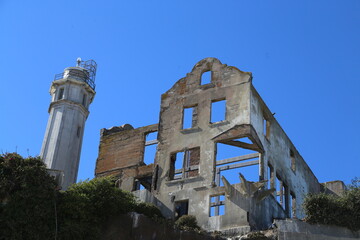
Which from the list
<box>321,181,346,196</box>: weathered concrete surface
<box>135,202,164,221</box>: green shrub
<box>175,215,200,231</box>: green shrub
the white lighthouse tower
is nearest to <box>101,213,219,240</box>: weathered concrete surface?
<box>135,202,164,221</box>: green shrub

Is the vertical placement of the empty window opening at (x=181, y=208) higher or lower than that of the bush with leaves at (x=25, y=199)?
higher

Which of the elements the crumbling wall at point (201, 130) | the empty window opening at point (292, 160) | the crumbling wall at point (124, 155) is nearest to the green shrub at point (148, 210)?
the crumbling wall at point (201, 130)

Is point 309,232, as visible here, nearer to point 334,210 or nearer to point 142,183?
point 334,210

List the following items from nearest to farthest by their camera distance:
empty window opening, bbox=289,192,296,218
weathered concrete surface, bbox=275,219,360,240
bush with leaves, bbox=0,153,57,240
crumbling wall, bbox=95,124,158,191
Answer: bush with leaves, bbox=0,153,57,240 → weathered concrete surface, bbox=275,219,360,240 → empty window opening, bbox=289,192,296,218 → crumbling wall, bbox=95,124,158,191

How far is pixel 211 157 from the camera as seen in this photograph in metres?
30.3

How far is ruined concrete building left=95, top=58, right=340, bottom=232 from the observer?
28625mm

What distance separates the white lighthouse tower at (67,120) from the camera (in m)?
45.3

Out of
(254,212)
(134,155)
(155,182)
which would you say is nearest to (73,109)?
(134,155)

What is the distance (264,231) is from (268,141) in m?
6.84

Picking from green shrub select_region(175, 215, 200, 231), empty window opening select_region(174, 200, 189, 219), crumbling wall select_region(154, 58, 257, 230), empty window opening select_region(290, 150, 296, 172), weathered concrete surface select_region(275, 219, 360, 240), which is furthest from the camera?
empty window opening select_region(290, 150, 296, 172)

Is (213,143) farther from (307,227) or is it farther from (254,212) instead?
(307,227)

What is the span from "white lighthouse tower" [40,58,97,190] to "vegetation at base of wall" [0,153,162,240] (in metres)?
18.0

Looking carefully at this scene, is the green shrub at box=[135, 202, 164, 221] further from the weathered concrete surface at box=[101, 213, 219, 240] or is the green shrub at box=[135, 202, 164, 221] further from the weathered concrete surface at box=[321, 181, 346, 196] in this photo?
the weathered concrete surface at box=[321, 181, 346, 196]

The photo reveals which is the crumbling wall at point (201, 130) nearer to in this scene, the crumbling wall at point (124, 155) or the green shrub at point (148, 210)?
the green shrub at point (148, 210)
